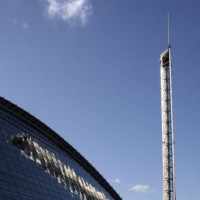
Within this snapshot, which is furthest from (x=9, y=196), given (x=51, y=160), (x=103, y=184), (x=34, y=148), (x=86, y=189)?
(x=103, y=184)

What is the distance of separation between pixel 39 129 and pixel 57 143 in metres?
8.55

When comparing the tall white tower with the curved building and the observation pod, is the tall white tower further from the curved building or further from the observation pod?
the curved building

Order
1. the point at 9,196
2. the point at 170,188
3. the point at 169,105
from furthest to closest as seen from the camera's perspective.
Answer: the point at 9,196 → the point at 169,105 → the point at 170,188

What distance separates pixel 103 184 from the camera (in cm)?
10438

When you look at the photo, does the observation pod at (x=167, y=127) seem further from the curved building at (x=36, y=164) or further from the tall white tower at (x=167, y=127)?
the curved building at (x=36, y=164)

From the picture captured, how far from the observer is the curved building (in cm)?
5233

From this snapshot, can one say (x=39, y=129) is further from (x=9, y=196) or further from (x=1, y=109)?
(x=9, y=196)

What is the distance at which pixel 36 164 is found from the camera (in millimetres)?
63375

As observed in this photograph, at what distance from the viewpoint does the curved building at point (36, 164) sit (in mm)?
52331

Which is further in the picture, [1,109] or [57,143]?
[57,143]

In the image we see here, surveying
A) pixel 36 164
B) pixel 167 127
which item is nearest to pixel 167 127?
pixel 167 127

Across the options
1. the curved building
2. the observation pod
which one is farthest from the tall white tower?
the curved building

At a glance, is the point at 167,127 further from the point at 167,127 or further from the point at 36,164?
the point at 36,164

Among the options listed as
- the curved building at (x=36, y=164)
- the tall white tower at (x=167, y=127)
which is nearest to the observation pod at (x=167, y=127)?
the tall white tower at (x=167, y=127)
